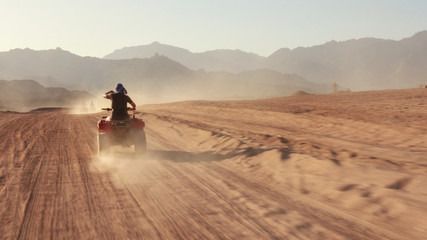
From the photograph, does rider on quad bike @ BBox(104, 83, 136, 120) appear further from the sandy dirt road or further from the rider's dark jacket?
the sandy dirt road

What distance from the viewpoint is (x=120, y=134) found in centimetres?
920

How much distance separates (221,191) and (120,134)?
4263 millimetres

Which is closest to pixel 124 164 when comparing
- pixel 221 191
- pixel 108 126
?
pixel 108 126

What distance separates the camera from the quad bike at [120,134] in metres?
9.03

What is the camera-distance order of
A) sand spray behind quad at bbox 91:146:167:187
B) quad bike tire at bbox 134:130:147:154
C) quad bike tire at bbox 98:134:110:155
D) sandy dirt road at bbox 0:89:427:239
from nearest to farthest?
sandy dirt road at bbox 0:89:427:239 < sand spray behind quad at bbox 91:146:167:187 < quad bike tire at bbox 98:134:110:155 < quad bike tire at bbox 134:130:147:154

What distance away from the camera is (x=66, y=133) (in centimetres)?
1400

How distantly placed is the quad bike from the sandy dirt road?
36 cm

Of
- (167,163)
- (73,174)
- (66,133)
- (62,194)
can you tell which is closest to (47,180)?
(73,174)

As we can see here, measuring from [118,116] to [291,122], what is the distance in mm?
9343

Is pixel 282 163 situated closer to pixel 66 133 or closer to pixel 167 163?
pixel 167 163

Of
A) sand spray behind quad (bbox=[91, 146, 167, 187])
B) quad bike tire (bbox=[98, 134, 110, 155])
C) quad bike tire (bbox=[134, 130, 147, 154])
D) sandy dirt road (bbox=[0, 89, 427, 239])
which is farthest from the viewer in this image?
quad bike tire (bbox=[134, 130, 147, 154])

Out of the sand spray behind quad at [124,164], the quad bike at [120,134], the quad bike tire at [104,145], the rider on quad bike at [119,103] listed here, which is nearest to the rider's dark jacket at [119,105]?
the rider on quad bike at [119,103]

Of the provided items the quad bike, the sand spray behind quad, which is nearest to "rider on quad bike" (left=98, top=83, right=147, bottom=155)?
the quad bike

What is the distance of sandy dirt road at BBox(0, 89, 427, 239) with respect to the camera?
429 centimetres
